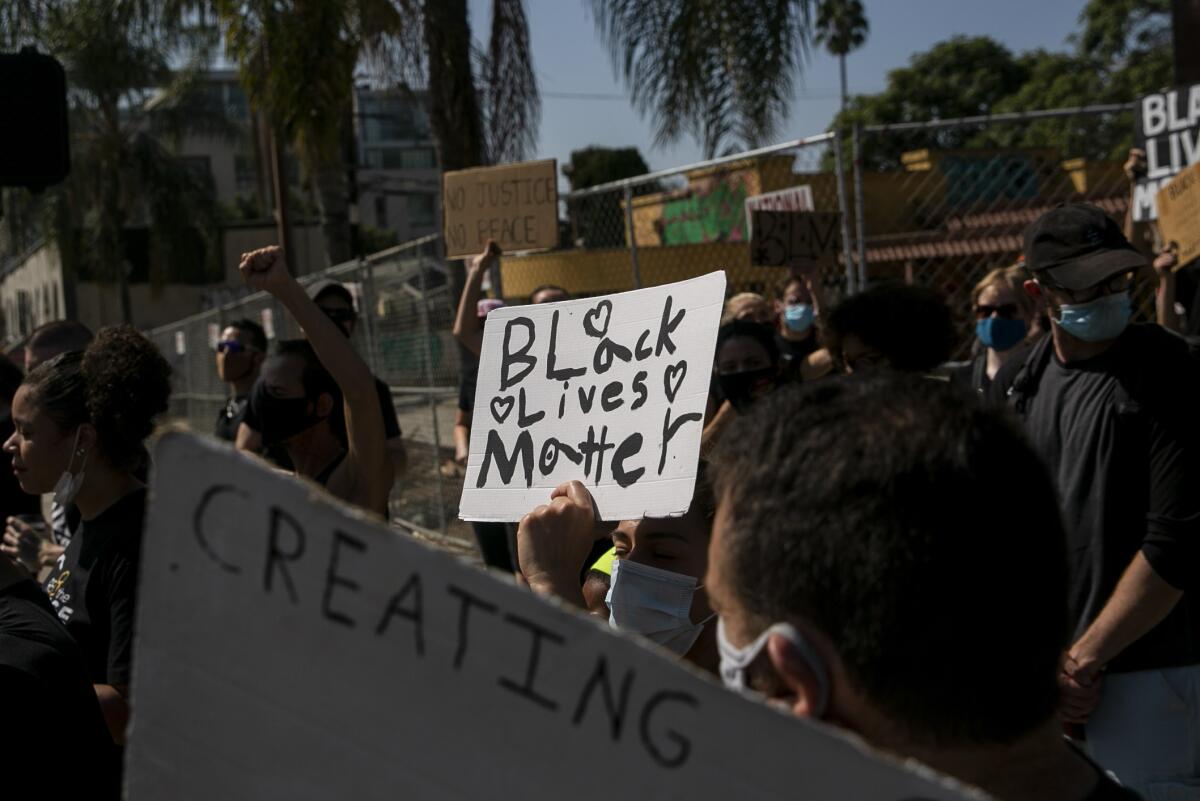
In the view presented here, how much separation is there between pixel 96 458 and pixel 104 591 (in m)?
0.49

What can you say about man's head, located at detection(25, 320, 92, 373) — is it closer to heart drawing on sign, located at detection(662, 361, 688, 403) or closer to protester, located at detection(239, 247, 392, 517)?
protester, located at detection(239, 247, 392, 517)

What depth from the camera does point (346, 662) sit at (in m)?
1.00

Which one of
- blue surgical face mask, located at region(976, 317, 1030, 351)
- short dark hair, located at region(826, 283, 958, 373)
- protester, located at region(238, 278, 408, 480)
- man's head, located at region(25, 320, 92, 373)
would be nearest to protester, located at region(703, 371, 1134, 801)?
short dark hair, located at region(826, 283, 958, 373)

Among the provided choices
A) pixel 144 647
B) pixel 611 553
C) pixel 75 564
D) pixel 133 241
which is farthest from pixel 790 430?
pixel 133 241

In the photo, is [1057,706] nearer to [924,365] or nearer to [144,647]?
[144,647]

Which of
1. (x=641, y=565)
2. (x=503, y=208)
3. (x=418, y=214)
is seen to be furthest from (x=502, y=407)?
(x=418, y=214)

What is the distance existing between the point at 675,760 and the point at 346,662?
28cm

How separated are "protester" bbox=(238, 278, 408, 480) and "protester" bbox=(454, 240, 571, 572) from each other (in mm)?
317

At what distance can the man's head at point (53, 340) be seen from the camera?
598 cm

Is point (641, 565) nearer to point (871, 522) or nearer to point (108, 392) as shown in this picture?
point (871, 522)

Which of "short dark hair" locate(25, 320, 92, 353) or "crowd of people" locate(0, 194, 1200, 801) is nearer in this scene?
"crowd of people" locate(0, 194, 1200, 801)

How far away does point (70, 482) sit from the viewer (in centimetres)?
326

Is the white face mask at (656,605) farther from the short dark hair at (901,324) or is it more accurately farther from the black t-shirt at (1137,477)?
the short dark hair at (901,324)

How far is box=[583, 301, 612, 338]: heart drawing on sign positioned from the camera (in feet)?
8.20
